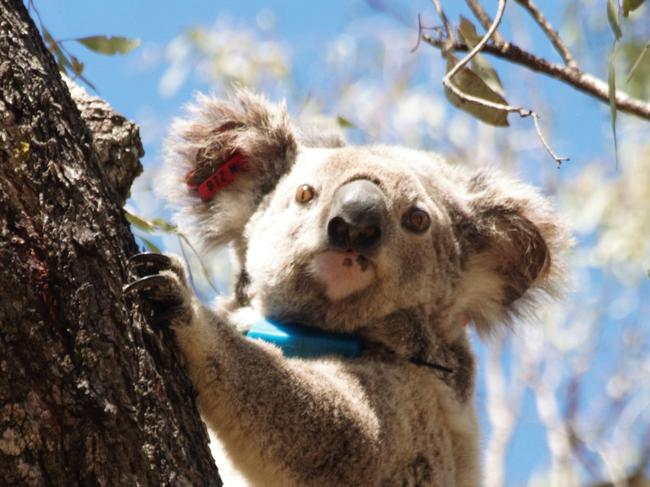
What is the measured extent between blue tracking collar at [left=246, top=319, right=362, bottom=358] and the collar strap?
0.68 m

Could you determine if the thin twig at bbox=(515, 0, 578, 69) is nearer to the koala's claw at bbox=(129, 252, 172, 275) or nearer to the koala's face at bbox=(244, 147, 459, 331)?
the koala's face at bbox=(244, 147, 459, 331)

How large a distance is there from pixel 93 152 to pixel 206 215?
1575mm

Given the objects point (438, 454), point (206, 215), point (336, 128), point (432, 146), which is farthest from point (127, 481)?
point (432, 146)

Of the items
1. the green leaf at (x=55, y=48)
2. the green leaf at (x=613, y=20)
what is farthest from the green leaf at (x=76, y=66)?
the green leaf at (x=613, y=20)

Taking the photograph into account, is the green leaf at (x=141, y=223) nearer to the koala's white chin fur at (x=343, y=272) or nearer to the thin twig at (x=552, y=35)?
the koala's white chin fur at (x=343, y=272)

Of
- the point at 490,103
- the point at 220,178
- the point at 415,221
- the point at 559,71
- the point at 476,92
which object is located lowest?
the point at 415,221

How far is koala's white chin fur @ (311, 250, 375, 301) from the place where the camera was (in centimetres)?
303

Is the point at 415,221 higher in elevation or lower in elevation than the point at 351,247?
higher

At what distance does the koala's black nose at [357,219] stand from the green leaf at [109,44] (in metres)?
0.88

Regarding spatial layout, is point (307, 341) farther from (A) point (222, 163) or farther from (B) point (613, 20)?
(B) point (613, 20)

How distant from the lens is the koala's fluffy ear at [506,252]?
356 centimetres

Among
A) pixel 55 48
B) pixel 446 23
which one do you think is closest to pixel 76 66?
pixel 55 48

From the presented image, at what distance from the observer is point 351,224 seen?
2934mm

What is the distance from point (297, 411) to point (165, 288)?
1.79 feet
